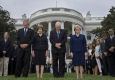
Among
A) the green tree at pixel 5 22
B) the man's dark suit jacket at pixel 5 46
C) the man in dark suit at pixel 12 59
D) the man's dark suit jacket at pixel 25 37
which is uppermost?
the green tree at pixel 5 22

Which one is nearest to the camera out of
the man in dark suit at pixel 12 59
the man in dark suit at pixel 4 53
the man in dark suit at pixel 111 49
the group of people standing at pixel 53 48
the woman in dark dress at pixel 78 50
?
the woman in dark dress at pixel 78 50

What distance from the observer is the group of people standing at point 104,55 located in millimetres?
11877

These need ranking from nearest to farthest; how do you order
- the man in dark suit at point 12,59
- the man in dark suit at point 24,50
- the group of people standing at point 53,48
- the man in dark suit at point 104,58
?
the group of people standing at point 53,48 → the man in dark suit at point 24,50 → the man in dark suit at point 104,58 → the man in dark suit at point 12,59

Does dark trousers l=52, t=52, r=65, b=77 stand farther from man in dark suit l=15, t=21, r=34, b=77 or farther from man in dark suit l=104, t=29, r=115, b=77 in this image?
man in dark suit l=104, t=29, r=115, b=77

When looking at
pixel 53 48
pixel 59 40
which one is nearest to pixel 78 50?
pixel 59 40

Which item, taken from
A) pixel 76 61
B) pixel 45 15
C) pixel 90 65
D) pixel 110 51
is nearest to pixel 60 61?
pixel 76 61

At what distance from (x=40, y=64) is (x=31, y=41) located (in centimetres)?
95

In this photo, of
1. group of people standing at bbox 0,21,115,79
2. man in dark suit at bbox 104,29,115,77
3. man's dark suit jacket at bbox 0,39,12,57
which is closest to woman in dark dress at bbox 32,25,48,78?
group of people standing at bbox 0,21,115,79

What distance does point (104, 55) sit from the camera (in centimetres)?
1328

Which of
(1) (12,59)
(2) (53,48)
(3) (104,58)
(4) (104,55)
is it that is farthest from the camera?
(1) (12,59)

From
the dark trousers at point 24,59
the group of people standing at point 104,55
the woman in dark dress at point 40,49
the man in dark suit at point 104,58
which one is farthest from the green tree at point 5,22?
the woman in dark dress at point 40,49

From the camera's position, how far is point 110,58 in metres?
12.1

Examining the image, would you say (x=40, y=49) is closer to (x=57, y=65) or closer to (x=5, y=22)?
(x=57, y=65)

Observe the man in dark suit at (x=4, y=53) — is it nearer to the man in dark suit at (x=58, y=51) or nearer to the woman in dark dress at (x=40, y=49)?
the woman in dark dress at (x=40, y=49)
